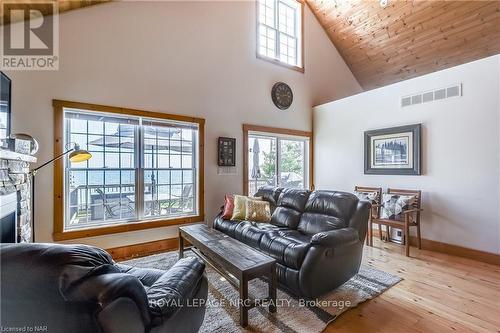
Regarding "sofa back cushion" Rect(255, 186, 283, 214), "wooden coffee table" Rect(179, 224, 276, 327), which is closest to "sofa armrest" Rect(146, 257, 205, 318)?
"wooden coffee table" Rect(179, 224, 276, 327)

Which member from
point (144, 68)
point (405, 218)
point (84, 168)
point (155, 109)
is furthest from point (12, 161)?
point (405, 218)

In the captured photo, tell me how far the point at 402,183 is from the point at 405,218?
77 centimetres

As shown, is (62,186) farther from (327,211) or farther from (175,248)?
(327,211)

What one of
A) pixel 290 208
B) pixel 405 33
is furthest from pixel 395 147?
pixel 405 33

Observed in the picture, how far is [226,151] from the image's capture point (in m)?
4.29

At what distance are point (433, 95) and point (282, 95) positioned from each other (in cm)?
251

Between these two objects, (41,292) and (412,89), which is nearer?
(41,292)

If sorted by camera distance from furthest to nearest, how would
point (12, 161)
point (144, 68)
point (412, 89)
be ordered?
point (412, 89), point (144, 68), point (12, 161)

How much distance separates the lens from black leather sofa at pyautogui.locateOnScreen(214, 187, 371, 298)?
7.18 feet

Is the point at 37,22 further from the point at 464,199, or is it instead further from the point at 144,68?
the point at 464,199

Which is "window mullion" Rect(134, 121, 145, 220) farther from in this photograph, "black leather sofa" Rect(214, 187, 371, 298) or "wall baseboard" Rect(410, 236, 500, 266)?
"wall baseboard" Rect(410, 236, 500, 266)

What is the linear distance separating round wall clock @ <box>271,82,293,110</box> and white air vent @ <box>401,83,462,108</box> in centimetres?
204

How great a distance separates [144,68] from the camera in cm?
358

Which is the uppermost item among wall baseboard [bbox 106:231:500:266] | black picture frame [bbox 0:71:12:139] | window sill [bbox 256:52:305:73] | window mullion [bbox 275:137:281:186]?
window sill [bbox 256:52:305:73]
